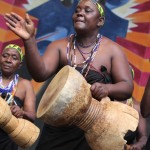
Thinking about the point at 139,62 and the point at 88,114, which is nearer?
the point at 88,114

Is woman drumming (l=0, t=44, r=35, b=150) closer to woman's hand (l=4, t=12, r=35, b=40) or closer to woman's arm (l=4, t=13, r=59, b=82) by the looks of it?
woman's arm (l=4, t=13, r=59, b=82)

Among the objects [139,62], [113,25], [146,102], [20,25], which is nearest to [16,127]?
[20,25]

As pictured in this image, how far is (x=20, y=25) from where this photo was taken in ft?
8.98

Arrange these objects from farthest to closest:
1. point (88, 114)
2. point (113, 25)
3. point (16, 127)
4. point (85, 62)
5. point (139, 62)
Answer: point (113, 25)
point (139, 62)
point (16, 127)
point (85, 62)
point (88, 114)

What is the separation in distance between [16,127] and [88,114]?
97 cm

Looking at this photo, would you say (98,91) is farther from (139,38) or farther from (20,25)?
(139,38)

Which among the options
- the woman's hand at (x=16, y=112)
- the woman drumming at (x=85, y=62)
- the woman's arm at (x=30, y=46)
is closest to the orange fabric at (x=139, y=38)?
the woman's hand at (x=16, y=112)

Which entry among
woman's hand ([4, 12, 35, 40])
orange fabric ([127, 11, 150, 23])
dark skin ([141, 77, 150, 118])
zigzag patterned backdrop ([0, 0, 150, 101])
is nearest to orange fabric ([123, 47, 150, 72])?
zigzag patterned backdrop ([0, 0, 150, 101])

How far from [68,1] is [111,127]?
318 centimetres

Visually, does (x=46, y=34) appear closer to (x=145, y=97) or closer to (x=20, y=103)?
(x=20, y=103)

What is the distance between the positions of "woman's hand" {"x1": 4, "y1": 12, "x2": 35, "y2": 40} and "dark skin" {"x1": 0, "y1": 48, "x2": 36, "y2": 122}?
1.47 meters

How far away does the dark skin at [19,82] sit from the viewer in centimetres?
422

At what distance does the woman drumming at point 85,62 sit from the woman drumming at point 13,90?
900 millimetres

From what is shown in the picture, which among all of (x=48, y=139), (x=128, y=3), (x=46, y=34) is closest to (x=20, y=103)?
(x=48, y=139)
